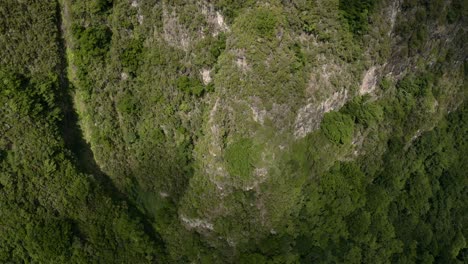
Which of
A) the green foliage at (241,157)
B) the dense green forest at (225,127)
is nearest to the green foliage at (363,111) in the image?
the dense green forest at (225,127)

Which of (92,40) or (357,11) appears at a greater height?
(357,11)

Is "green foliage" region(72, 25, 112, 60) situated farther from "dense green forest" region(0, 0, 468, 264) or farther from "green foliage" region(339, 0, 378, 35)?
"green foliage" region(339, 0, 378, 35)

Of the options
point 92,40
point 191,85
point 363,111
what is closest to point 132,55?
point 92,40

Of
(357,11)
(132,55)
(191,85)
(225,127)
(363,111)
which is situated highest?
(357,11)

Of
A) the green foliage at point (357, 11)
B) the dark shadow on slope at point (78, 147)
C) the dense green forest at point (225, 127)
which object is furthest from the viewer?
the dark shadow on slope at point (78, 147)

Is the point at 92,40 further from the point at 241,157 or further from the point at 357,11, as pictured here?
the point at 357,11

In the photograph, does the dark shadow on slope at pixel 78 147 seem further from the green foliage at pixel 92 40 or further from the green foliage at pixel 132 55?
the green foliage at pixel 132 55

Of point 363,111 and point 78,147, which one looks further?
point 78,147
